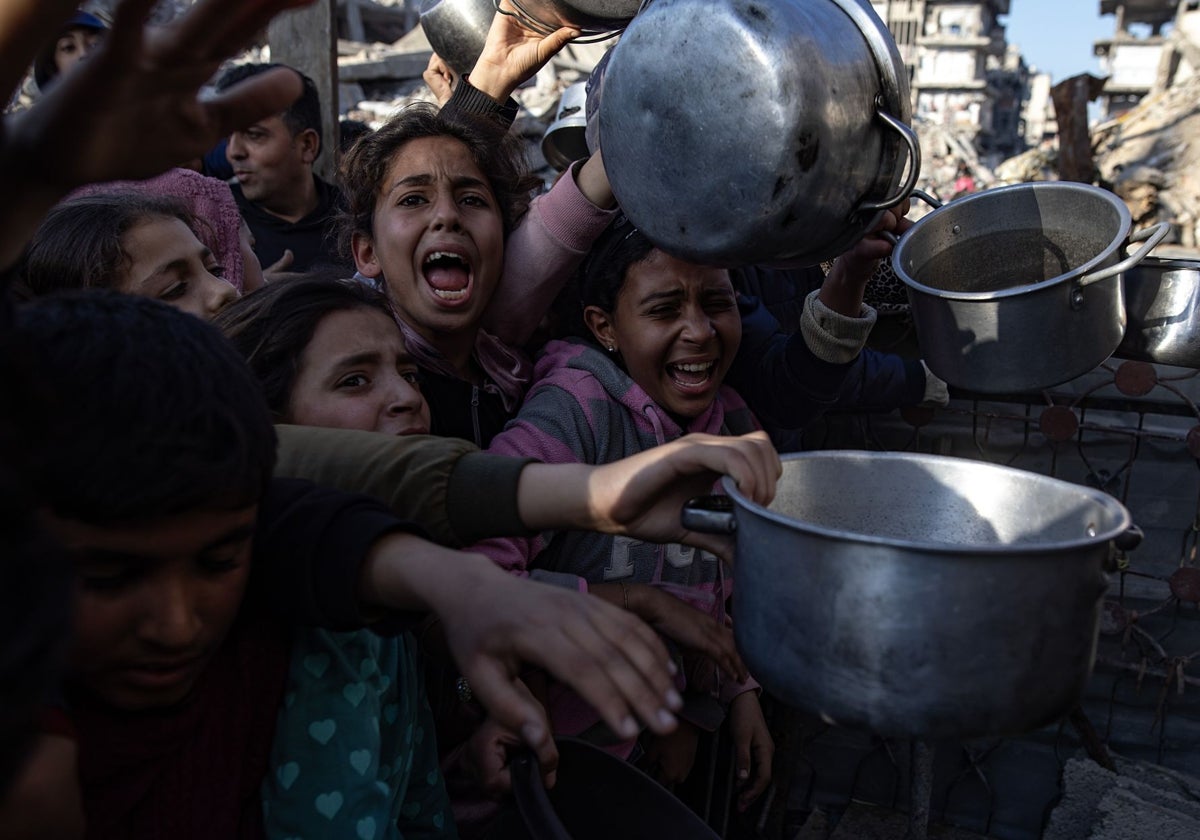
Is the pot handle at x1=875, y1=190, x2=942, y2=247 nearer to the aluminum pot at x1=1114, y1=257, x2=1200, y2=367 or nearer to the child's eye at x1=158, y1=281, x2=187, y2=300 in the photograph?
the aluminum pot at x1=1114, y1=257, x2=1200, y2=367

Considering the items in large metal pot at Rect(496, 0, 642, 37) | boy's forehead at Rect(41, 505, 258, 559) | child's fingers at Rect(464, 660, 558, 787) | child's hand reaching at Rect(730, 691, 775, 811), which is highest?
large metal pot at Rect(496, 0, 642, 37)

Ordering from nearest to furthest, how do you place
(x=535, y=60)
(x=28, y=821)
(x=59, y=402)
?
(x=28, y=821)
(x=59, y=402)
(x=535, y=60)

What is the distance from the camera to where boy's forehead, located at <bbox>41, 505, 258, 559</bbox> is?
86 centimetres

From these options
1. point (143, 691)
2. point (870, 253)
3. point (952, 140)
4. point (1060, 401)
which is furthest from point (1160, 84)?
point (143, 691)

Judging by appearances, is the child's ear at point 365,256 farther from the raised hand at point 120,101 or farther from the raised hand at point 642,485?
the raised hand at point 120,101

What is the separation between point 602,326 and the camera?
2.04 metres

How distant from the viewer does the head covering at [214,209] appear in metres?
2.27

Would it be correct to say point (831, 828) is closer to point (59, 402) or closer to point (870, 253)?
point (870, 253)

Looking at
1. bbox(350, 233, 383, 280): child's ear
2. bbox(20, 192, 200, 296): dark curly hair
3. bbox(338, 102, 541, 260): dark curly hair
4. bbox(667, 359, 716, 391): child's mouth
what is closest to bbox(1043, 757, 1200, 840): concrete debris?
bbox(667, 359, 716, 391): child's mouth

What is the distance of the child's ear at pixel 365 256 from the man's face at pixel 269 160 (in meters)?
1.73

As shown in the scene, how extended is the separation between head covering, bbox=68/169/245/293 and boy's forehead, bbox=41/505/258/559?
1.44m

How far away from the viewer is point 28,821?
2.16 feet

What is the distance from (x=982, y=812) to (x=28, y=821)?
8.78 feet

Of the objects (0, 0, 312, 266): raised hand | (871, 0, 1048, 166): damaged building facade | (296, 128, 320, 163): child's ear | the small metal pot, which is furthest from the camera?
(871, 0, 1048, 166): damaged building facade
